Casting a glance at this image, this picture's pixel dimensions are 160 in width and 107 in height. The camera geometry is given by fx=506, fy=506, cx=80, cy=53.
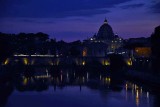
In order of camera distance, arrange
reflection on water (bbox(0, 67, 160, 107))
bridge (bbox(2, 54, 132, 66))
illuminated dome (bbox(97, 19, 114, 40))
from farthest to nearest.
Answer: illuminated dome (bbox(97, 19, 114, 40)), bridge (bbox(2, 54, 132, 66)), reflection on water (bbox(0, 67, 160, 107))

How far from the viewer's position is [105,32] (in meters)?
128

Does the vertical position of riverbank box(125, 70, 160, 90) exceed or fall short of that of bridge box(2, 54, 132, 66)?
it falls short

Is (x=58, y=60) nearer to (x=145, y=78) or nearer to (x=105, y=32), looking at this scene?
(x=105, y=32)

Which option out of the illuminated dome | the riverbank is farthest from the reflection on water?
the illuminated dome

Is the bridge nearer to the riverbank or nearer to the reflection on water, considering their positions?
the riverbank

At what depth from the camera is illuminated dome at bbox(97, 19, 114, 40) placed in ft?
415

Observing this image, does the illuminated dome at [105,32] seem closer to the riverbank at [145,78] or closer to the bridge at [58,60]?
the bridge at [58,60]

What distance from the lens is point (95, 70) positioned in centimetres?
7088

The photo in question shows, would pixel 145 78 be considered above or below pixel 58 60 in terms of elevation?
below

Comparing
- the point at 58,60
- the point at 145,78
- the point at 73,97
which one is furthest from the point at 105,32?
the point at 73,97

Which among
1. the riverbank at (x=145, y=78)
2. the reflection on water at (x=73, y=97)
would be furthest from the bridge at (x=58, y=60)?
the reflection on water at (x=73, y=97)

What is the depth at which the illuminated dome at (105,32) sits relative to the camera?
126438 mm

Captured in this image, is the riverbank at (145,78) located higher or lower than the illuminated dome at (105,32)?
lower

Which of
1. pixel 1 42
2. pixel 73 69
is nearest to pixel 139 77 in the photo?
pixel 1 42
